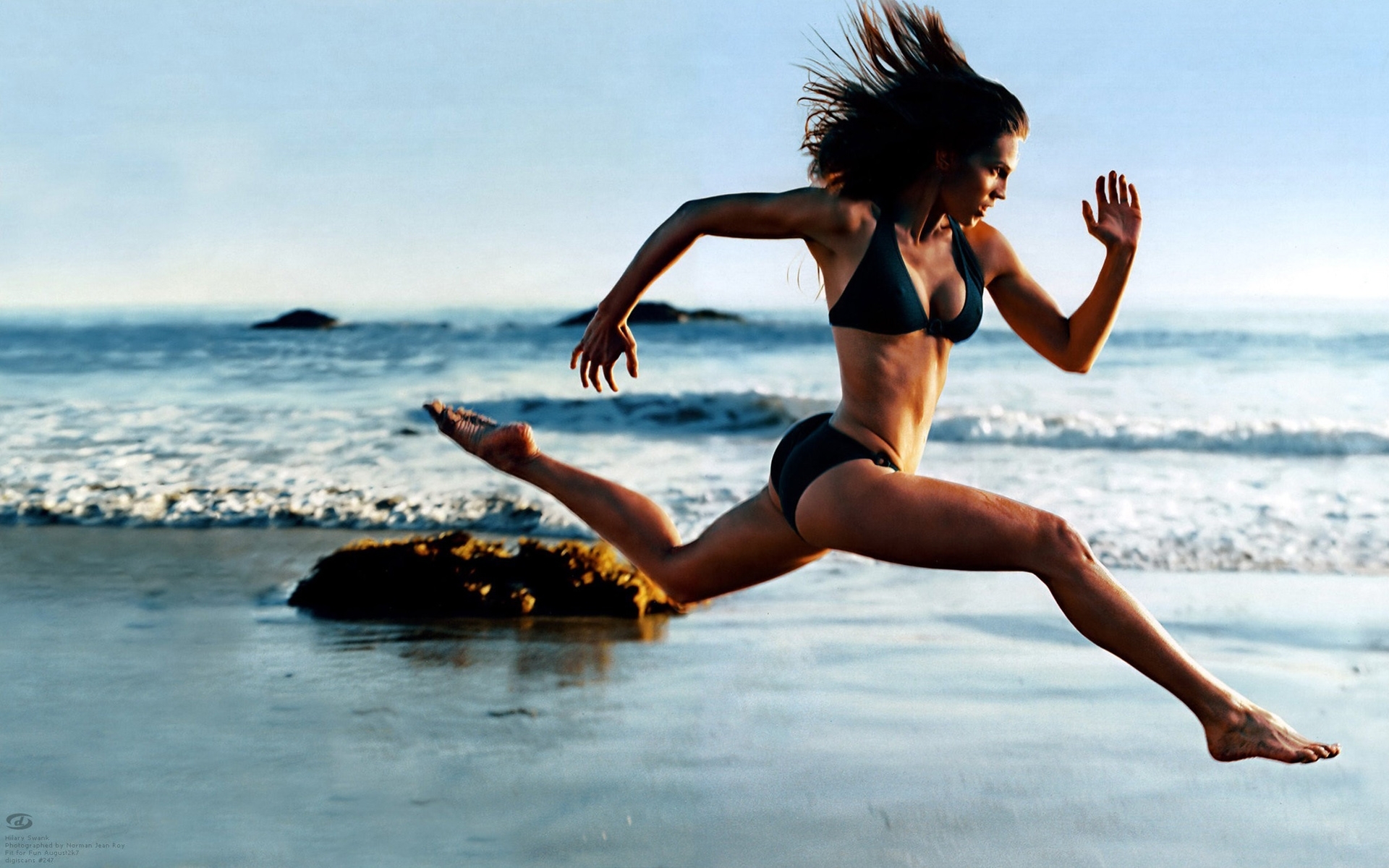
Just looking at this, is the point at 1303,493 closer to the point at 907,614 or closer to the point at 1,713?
the point at 907,614

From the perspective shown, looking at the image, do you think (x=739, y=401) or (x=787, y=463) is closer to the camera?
(x=787, y=463)

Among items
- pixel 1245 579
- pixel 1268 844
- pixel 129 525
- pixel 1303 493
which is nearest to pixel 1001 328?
pixel 1303 493

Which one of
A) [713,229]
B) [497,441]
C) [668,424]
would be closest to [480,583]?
[497,441]

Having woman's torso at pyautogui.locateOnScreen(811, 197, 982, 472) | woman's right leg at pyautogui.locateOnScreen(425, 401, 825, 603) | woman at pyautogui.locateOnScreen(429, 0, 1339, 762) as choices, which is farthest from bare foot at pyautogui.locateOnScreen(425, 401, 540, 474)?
woman's torso at pyautogui.locateOnScreen(811, 197, 982, 472)

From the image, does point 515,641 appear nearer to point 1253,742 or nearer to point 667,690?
point 667,690

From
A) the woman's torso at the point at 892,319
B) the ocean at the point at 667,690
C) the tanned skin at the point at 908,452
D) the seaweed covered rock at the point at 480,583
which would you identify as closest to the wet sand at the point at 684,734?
the ocean at the point at 667,690

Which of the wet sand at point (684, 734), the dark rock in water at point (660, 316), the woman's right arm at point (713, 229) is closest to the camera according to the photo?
the woman's right arm at point (713, 229)

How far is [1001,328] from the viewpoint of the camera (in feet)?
51.6

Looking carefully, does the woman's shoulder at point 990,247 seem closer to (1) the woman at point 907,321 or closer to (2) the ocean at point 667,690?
(1) the woman at point 907,321

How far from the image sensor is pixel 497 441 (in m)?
3.35

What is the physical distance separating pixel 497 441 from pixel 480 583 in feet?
7.65

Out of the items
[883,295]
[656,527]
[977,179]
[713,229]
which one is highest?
[977,179]

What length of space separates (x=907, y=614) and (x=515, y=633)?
64.0 inches

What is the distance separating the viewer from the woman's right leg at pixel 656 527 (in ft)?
10.1
